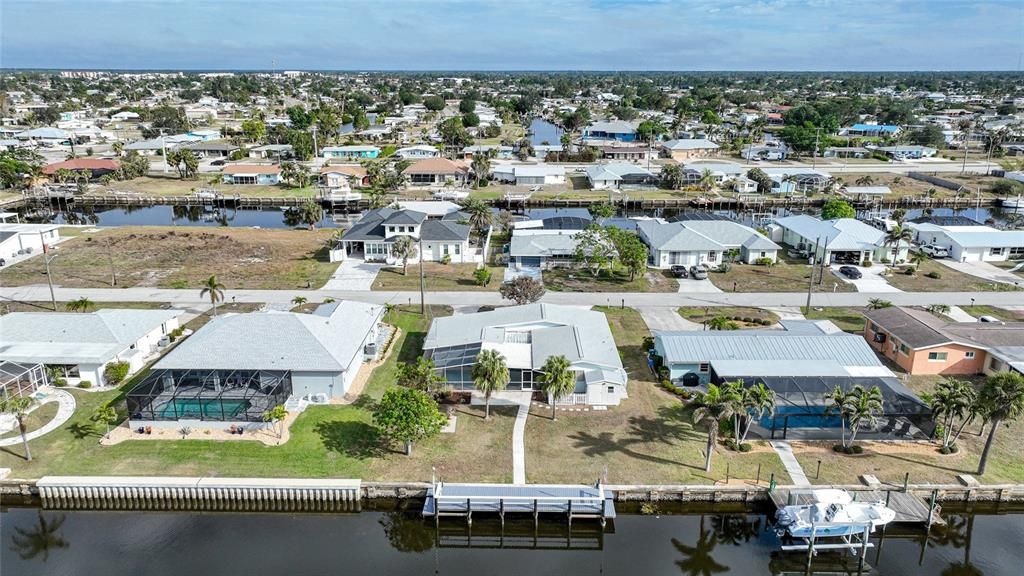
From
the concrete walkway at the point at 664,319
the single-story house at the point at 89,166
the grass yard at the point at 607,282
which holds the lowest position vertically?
the concrete walkway at the point at 664,319

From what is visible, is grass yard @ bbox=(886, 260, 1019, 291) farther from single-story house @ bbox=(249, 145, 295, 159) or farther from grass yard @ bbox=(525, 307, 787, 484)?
single-story house @ bbox=(249, 145, 295, 159)

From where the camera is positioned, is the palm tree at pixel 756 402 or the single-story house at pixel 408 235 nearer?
the palm tree at pixel 756 402

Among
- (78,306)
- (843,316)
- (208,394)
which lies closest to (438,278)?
(208,394)

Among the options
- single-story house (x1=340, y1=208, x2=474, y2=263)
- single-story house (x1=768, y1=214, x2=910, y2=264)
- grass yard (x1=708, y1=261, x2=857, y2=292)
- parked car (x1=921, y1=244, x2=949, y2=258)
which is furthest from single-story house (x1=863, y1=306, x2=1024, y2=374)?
single-story house (x1=340, y1=208, x2=474, y2=263)

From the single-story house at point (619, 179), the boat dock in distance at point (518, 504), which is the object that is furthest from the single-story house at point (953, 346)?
the single-story house at point (619, 179)

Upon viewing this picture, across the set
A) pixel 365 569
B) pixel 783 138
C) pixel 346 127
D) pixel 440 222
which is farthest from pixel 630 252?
pixel 346 127

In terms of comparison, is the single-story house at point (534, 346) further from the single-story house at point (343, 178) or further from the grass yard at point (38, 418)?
the single-story house at point (343, 178)

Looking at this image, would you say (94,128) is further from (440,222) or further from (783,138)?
(783,138)
